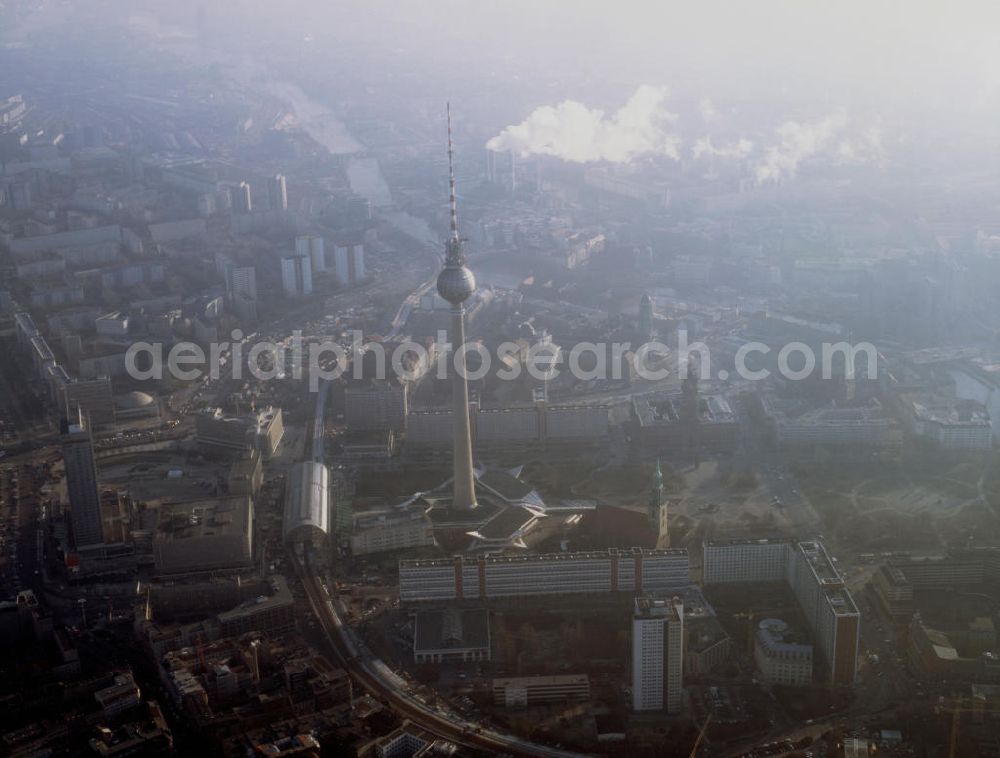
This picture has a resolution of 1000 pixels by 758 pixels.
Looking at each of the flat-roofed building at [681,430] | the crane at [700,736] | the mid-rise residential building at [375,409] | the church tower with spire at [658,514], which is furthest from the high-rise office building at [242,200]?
the crane at [700,736]

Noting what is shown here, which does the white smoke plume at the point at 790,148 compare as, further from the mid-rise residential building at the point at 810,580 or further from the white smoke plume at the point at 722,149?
the mid-rise residential building at the point at 810,580

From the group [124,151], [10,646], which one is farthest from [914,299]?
[124,151]

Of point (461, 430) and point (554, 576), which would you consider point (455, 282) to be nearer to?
point (461, 430)

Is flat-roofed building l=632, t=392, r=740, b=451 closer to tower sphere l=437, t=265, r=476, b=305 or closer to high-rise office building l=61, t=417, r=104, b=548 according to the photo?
tower sphere l=437, t=265, r=476, b=305

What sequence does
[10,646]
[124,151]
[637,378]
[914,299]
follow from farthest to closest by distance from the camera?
[124,151] → [914,299] → [637,378] → [10,646]

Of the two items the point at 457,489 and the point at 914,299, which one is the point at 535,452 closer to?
the point at 457,489

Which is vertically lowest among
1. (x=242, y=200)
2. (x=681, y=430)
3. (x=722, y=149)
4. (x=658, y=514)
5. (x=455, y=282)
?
(x=658, y=514)

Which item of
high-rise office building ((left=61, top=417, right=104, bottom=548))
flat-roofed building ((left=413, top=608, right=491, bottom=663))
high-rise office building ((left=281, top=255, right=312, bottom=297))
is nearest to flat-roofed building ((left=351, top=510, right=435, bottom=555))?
flat-roofed building ((left=413, top=608, right=491, bottom=663))

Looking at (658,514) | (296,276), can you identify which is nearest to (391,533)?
(658,514)
